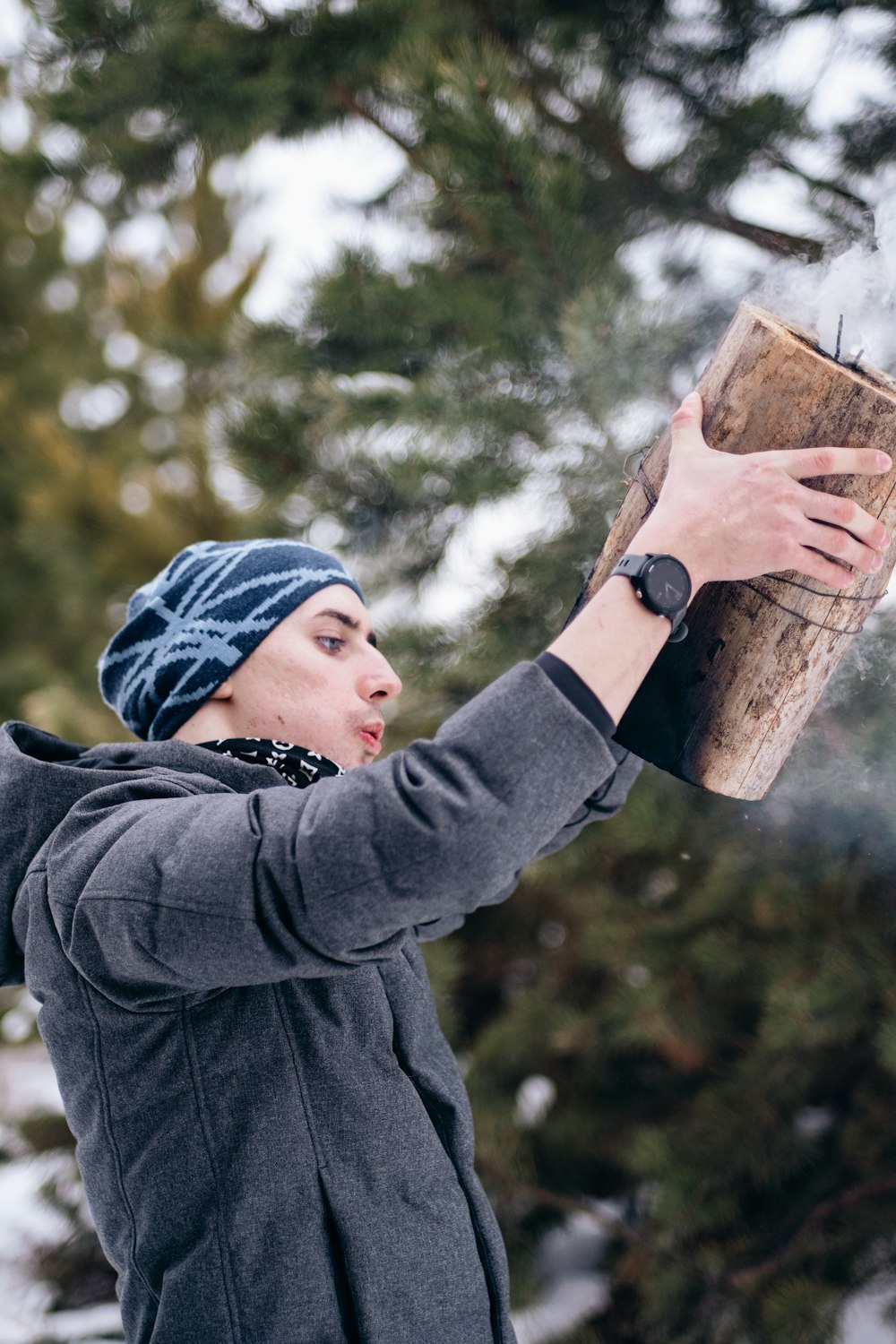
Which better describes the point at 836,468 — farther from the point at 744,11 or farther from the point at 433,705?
the point at 744,11

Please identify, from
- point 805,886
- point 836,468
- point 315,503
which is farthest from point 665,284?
point 805,886

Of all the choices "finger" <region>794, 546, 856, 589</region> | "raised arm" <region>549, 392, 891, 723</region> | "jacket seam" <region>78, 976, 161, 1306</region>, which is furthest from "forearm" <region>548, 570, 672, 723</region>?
"jacket seam" <region>78, 976, 161, 1306</region>

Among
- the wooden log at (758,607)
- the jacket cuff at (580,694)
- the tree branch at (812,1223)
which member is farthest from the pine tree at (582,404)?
the jacket cuff at (580,694)

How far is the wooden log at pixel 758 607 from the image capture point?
3.52 ft

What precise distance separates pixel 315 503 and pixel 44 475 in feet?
12.2

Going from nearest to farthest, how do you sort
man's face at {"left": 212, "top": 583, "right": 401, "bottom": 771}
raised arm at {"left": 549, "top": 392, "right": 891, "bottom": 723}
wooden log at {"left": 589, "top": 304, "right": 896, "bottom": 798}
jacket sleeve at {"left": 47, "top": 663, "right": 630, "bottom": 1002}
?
jacket sleeve at {"left": 47, "top": 663, "right": 630, "bottom": 1002}, raised arm at {"left": 549, "top": 392, "right": 891, "bottom": 723}, wooden log at {"left": 589, "top": 304, "right": 896, "bottom": 798}, man's face at {"left": 212, "top": 583, "right": 401, "bottom": 771}

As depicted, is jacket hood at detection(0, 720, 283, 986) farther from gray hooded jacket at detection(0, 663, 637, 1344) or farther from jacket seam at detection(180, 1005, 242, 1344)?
jacket seam at detection(180, 1005, 242, 1344)

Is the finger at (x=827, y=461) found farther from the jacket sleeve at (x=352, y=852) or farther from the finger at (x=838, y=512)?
the jacket sleeve at (x=352, y=852)

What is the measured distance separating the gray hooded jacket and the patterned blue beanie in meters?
0.16

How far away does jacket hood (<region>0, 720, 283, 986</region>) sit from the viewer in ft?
3.99

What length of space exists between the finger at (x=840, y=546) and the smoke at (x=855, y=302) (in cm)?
21

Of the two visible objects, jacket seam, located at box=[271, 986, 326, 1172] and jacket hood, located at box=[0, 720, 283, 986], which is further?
jacket hood, located at box=[0, 720, 283, 986]

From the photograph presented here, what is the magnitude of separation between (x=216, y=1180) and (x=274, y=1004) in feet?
0.64

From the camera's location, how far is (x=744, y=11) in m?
1.88
